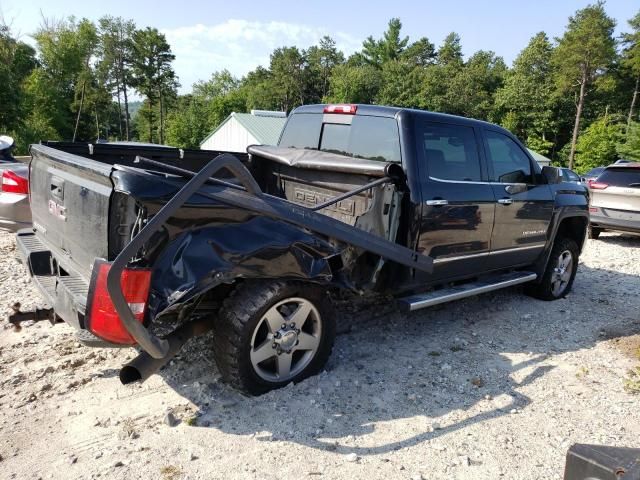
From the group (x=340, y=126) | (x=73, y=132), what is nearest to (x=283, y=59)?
(x=73, y=132)

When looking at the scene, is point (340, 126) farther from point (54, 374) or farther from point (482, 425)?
point (54, 374)

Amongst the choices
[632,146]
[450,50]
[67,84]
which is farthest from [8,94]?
[450,50]

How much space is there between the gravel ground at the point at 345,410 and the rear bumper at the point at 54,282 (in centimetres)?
68

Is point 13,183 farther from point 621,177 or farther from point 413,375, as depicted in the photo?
point 621,177

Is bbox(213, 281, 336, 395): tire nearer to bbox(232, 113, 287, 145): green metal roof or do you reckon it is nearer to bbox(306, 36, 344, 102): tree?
bbox(232, 113, 287, 145): green metal roof

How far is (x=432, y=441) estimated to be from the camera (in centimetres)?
296

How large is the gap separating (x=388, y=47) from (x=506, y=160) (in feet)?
258

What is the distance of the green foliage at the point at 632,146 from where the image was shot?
37.7m

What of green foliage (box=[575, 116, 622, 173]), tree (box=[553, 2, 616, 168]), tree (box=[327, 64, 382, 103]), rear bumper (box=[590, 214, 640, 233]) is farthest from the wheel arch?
tree (box=[327, 64, 382, 103])

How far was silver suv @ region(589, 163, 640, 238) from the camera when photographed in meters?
9.39

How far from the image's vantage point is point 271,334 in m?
3.22

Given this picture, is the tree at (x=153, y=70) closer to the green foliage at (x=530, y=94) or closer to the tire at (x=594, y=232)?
the green foliage at (x=530, y=94)

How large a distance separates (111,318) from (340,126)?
2.75 metres

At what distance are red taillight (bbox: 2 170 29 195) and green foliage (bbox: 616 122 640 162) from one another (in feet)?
142
